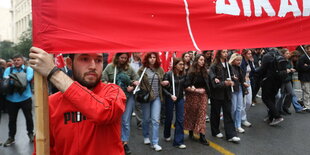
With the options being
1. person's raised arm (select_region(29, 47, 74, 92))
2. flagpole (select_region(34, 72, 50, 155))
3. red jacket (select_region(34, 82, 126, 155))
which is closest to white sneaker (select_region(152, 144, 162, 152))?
red jacket (select_region(34, 82, 126, 155))

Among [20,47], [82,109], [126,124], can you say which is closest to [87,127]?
[82,109]

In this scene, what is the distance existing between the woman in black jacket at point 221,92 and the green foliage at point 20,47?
22290mm

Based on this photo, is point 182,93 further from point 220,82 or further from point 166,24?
point 166,24

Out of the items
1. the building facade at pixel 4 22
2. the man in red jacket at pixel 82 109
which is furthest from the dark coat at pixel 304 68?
the building facade at pixel 4 22

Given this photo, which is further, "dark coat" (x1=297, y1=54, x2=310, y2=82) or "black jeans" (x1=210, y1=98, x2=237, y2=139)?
"dark coat" (x1=297, y1=54, x2=310, y2=82)

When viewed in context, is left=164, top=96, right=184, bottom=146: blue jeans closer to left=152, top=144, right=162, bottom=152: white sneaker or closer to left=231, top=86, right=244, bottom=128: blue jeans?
left=152, top=144, right=162, bottom=152: white sneaker

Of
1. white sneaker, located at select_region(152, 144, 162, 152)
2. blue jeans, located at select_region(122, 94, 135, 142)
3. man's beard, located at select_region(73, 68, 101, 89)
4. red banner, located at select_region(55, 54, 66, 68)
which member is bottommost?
white sneaker, located at select_region(152, 144, 162, 152)

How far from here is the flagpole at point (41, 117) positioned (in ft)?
4.95

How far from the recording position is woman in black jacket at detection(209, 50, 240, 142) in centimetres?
534

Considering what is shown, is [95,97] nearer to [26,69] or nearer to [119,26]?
[119,26]

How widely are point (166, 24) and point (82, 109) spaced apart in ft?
2.65

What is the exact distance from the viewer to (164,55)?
6.42 metres

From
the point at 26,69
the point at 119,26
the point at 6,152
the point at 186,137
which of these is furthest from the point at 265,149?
the point at 26,69

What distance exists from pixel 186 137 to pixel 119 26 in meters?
4.41
